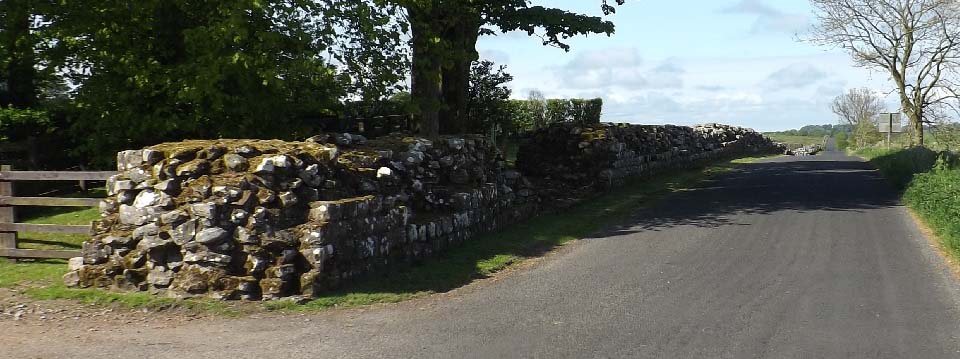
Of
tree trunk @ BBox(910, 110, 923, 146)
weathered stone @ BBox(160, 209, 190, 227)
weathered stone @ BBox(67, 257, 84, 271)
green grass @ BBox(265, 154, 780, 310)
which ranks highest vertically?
tree trunk @ BBox(910, 110, 923, 146)

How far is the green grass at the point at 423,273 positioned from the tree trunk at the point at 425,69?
355 cm

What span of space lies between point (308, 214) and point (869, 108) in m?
81.4

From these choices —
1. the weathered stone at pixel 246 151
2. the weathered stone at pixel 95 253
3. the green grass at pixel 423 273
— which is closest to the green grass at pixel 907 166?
the green grass at pixel 423 273

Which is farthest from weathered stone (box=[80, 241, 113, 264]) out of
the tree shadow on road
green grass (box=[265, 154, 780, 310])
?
the tree shadow on road

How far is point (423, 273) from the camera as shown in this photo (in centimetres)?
1020

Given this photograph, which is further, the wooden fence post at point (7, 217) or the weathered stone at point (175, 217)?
the wooden fence post at point (7, 217)

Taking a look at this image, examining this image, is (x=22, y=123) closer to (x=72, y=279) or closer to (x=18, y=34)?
(x=18, y=34)

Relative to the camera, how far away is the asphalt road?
22.7 ft

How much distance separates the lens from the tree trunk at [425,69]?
16594mm

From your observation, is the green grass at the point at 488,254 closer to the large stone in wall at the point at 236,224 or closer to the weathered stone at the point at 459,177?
the large stone in wall at the point at 236,224

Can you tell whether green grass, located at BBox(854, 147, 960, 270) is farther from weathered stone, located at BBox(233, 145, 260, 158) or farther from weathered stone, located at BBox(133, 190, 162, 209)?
weathered stone, located at BBox(133, 190, 162, 209)

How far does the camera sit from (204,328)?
7711mm

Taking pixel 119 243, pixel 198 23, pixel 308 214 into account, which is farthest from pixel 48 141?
pixel 308 214

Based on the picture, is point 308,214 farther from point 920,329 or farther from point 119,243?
point 920,329
